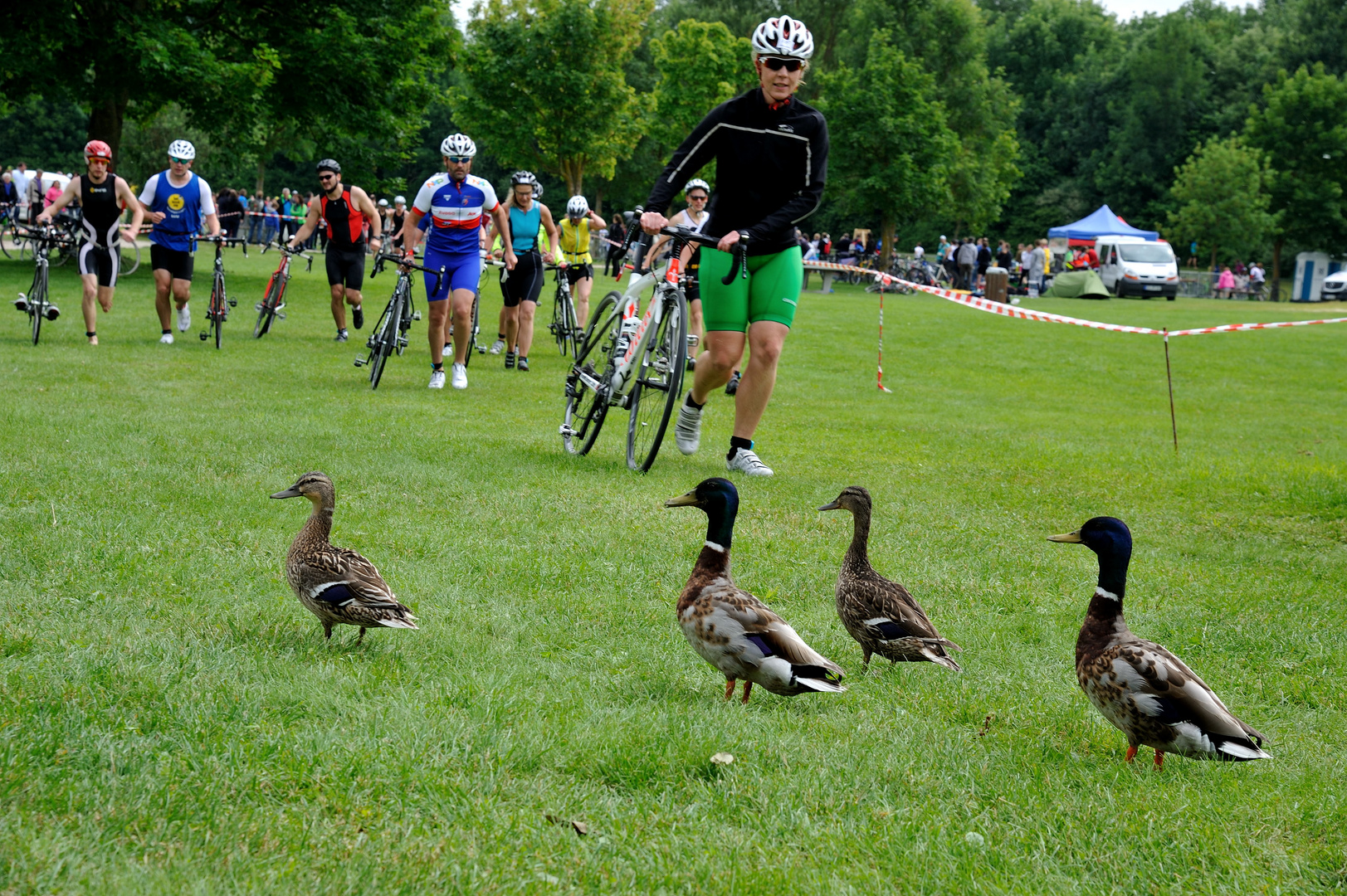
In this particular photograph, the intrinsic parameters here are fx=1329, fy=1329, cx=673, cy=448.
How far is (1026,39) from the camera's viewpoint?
9000 cm

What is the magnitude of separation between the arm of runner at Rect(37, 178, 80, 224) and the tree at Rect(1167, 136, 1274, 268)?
2520 inches

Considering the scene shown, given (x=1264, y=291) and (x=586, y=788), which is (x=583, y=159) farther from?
(x=586, y=788)

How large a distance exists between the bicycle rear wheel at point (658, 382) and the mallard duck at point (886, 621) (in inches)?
150

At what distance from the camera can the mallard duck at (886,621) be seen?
15.6 feet

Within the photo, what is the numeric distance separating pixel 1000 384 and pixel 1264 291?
5455 cm

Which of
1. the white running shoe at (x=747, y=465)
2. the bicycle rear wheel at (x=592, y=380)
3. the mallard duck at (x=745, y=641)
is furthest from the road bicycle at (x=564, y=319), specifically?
the mallard duck at (x=745, y=641)

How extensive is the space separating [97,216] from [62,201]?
0.49m

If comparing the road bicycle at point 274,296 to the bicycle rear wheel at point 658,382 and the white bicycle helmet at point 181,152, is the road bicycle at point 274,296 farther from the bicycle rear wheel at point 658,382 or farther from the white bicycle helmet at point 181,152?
the bicycle rear wheel at point 658,382

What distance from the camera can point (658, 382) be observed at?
9156mm

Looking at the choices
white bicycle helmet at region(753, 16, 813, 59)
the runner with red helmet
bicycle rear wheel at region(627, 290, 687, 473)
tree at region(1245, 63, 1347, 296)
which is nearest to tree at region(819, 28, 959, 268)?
tree at region(1245, 63, 1347, 296)

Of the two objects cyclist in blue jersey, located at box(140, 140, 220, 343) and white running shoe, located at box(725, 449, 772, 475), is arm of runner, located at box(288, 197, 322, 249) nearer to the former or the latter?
cyclist in blue jersey, located at box(140, 140, 220, 343)

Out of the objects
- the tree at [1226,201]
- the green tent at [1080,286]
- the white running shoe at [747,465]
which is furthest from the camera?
the tree at [1226,201]

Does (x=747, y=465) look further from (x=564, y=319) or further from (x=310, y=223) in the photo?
(x=564, y=319)

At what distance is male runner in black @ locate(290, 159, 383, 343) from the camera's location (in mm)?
16359
